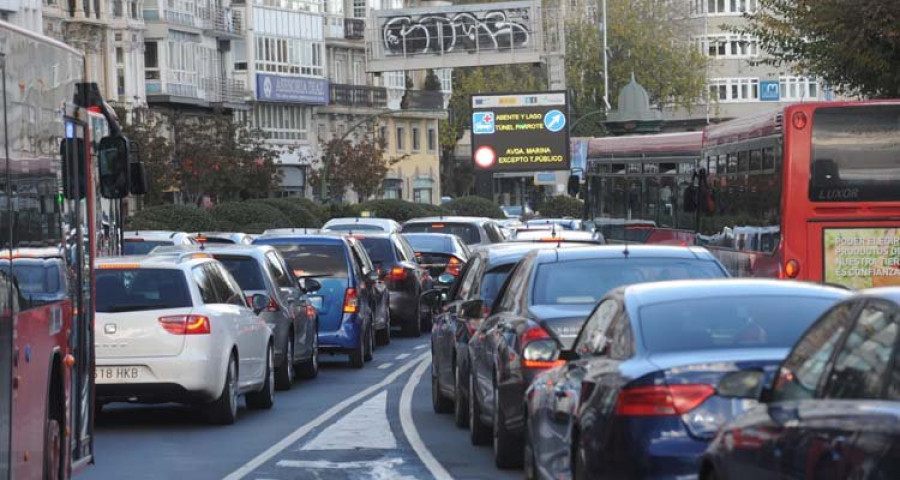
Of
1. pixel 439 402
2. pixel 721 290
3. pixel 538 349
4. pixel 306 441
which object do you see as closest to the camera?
pixel 721 290

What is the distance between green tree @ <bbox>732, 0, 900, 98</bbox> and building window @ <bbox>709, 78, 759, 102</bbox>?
106117 mm

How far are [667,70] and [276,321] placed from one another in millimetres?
98582

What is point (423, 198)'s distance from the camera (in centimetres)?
11750

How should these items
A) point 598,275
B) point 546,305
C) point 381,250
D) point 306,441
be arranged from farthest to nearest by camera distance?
1. point 381,250
2. point 306,441
3. point 598,275
4. point 546,305

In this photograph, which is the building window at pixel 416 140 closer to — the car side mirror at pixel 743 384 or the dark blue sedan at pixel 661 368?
the dark blue sedan at pixel 661 368

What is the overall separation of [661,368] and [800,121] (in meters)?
14.8

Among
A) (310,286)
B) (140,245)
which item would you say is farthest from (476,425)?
(140,245)

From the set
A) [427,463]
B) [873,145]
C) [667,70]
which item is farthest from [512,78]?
[427,463]

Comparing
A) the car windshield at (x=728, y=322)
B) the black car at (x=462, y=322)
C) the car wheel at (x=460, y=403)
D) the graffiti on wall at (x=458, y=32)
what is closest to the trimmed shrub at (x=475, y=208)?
the graffiti on wall at (x=458, y=32)

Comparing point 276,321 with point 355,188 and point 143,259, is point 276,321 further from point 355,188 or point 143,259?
point 355,188

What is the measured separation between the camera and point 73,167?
12.9 metres

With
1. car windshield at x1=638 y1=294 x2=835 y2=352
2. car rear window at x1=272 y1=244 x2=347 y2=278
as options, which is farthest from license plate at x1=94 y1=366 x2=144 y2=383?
car rear window at x1=272 y1=244 x2=347 y2=278

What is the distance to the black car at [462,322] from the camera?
17.2 meters

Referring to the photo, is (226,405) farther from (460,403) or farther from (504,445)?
(504,445)
